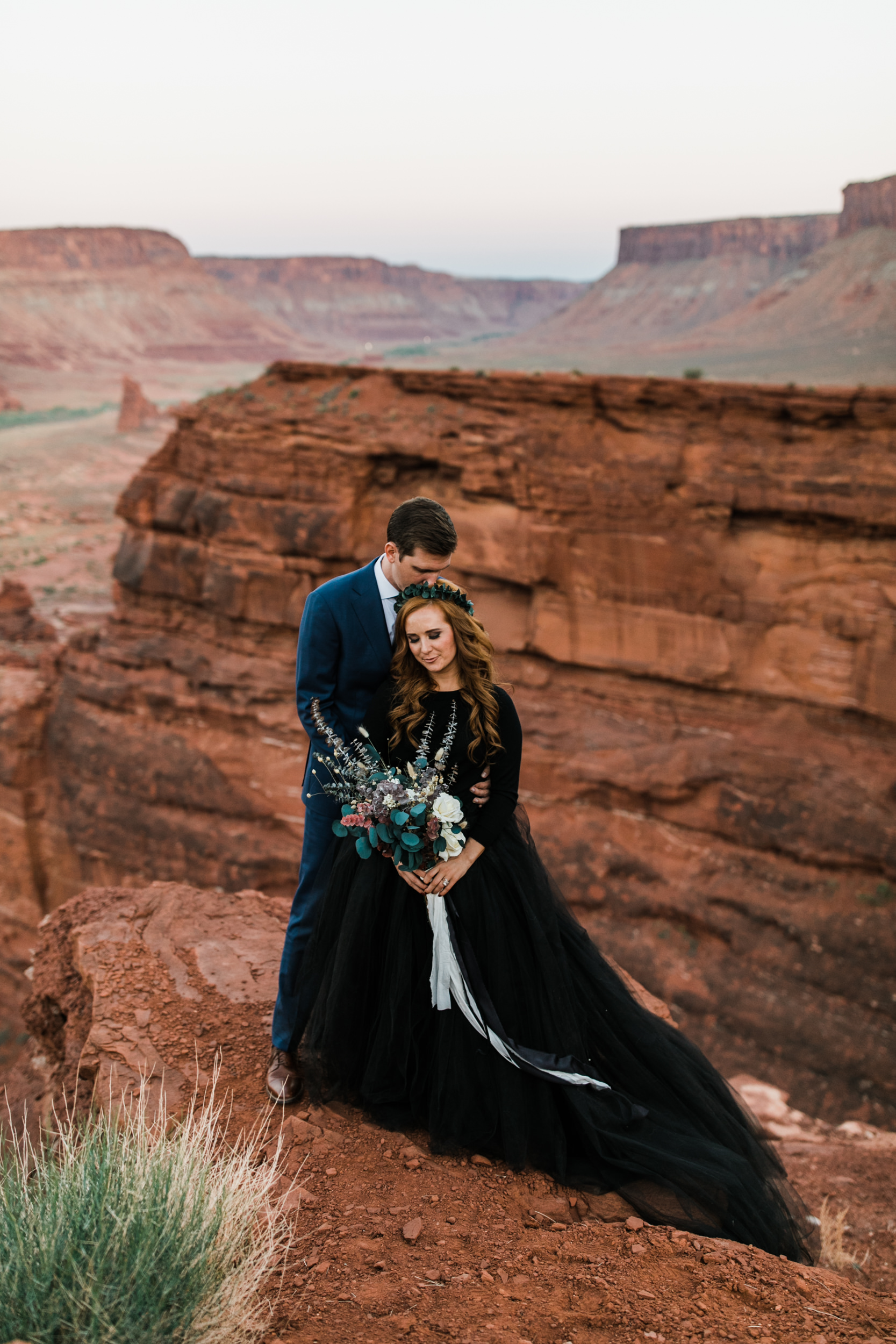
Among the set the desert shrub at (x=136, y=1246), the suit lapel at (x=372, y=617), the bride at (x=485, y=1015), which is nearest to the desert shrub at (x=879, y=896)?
the bride at (x=485, y=1015)

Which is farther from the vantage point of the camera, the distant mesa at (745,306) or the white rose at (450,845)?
the distant mesa at (745,306)

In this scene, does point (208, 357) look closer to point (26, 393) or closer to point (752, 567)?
point (26, 393)

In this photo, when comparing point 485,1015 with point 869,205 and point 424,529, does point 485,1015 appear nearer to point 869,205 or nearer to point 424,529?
point 424,529

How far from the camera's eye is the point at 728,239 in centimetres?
6988

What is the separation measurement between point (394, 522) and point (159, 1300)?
234 cm

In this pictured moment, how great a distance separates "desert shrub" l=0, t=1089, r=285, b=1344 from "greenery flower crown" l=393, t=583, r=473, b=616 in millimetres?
1796

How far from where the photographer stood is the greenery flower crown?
3.04m

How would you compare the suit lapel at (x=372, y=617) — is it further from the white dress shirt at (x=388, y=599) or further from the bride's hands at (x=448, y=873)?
the bride's hands at (x=448, y=873)

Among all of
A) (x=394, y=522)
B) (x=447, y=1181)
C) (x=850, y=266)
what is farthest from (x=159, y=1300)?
(x=850, y=266)

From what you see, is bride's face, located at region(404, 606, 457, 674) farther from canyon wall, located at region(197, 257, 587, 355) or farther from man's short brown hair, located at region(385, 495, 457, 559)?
canyon wall, located at region(197, 257, 587, 355)

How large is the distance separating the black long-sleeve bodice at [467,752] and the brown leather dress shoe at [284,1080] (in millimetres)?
1238

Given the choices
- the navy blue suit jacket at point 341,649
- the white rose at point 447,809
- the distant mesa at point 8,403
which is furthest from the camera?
the distant mesa at point 8,403

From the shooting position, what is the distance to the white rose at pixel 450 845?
3.05 m

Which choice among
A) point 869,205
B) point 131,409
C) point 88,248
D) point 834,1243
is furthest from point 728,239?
point 834,1243
